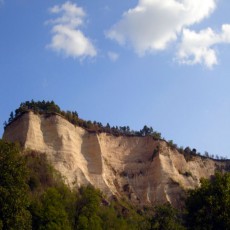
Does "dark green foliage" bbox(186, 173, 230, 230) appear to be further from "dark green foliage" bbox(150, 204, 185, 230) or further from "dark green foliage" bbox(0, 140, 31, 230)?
"dark green foliage" bbox(0, 140, 31, 230)

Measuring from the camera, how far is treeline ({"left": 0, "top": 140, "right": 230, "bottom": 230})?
122ft

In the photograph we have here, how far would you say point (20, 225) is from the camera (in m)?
36.6

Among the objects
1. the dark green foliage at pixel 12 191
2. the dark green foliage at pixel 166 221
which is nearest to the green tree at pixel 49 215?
the dark green foliage at pixel 12 191

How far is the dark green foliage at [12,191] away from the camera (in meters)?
36.6

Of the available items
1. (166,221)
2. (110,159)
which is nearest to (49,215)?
(166,221)

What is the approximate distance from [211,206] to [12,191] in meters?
16.1

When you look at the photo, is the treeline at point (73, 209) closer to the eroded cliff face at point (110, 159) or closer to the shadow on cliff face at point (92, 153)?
the eroded cliff face at point (110, 159)

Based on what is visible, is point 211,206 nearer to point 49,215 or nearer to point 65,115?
point 49,215

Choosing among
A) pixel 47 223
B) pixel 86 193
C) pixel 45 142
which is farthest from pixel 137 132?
pixel 47 223

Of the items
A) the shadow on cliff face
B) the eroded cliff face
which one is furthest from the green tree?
the shadow on cliff face

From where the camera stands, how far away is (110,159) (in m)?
75.6

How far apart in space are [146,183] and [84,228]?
29.2 metres

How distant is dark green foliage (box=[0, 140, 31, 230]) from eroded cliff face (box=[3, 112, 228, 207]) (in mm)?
25668

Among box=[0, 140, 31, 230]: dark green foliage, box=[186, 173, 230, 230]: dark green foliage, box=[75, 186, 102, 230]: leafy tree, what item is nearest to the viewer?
box=[0, 140, 31, 230]: dark green foliage
